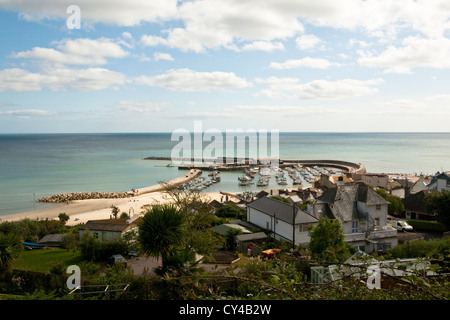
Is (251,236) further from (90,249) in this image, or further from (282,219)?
(90,249)

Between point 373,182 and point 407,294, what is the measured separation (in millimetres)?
47822

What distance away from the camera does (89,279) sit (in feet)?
38.0

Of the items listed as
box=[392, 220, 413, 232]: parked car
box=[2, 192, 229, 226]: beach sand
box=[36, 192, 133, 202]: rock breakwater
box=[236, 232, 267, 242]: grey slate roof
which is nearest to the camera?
box=[236, 232, 267, 242]: grey slate roof

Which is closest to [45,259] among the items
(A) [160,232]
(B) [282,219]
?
(A) [160,232]

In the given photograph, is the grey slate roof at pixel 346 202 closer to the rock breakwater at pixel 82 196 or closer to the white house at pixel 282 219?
the white house at pixel 282 219

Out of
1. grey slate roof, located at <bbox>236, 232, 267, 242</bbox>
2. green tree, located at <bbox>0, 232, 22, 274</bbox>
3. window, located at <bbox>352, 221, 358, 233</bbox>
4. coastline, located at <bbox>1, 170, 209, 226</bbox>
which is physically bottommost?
coastline, located at <bbox>1, 170, 209, 226</bbox>

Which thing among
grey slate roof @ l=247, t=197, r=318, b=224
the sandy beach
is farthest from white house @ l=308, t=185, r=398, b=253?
the sandy beach

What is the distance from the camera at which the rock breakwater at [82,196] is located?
49188 mm

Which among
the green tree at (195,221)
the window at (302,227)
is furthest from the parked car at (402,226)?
the green tree at (195,221)

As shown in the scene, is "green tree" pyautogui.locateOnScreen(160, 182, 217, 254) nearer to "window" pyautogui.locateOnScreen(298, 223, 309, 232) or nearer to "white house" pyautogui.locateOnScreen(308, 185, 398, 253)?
"window" pyautogui.locateOnScreen(298, 223, 309, 232)

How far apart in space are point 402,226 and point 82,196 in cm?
4601

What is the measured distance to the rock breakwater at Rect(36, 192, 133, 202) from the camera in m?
49.2
